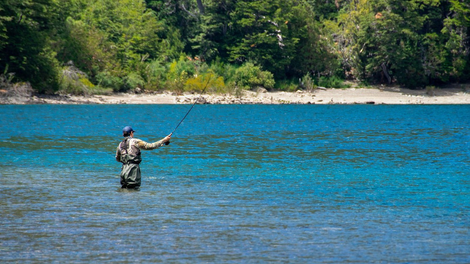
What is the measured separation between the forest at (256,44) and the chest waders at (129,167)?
129 ft

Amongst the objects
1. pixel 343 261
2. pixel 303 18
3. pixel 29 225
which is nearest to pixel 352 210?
pixel 343 261

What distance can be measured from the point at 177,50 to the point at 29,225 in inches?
2256

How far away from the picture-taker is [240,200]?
12.9 m

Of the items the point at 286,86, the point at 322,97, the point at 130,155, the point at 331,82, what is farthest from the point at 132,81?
the point at 130,155

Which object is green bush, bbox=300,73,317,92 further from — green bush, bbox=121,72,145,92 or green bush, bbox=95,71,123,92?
green bush, bbox=95,71,123,92

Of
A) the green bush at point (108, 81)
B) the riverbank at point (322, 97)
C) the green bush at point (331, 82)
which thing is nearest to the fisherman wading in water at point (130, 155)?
the riverbank at point (322, 97)

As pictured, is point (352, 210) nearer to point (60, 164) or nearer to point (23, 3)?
point (60, 164)

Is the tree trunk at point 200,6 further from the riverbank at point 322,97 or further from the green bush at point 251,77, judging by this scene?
the riverbank at point 322,97

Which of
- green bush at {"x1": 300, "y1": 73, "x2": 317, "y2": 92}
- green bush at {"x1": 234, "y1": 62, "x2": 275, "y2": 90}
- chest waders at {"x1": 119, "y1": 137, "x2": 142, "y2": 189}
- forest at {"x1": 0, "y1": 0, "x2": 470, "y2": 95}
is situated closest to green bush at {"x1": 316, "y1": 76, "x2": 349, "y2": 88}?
forest at {"x1": 0, "y1": 0, "x2": 470, "y2": 95}

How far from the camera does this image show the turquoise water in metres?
9.09

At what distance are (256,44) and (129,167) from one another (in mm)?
51066

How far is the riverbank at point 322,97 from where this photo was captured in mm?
55188

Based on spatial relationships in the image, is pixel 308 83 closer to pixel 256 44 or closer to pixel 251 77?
pixel 251 77

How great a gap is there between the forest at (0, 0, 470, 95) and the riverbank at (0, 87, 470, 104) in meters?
0.95
